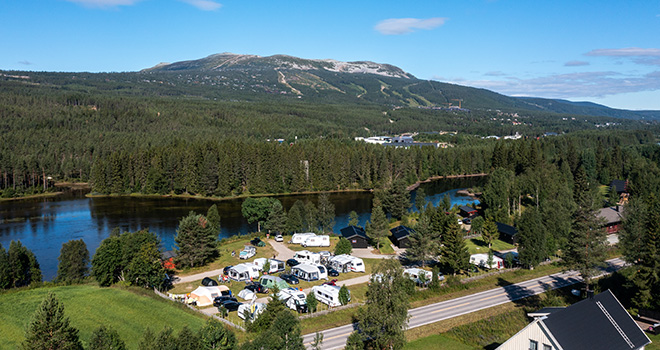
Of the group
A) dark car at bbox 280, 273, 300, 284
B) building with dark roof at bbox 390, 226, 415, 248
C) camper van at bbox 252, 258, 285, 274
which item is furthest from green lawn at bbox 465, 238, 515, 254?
camper van at bbox 252, 258, 285, 274

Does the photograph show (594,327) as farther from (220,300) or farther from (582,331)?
(220,300)

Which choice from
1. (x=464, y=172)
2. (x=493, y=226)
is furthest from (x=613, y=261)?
(x=464, y=172)

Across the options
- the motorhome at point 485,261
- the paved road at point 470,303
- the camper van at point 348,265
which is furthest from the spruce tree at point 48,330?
the motorhome at point 485,261

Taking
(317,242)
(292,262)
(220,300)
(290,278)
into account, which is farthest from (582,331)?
(317,242)

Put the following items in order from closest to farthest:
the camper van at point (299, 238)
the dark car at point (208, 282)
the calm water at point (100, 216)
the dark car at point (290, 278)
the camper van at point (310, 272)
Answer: the dark car at point (208, 282) < the dark car at point (290, 278) < the camper van at point (310, 272) < the camper van at point (299, 238) < the calm water at point (100, 216)

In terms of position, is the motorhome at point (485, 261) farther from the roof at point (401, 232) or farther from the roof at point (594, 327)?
the roof at point (594, 327)

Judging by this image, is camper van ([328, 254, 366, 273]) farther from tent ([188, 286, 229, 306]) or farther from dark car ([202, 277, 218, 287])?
tent ([188, 286, 229, 306])
